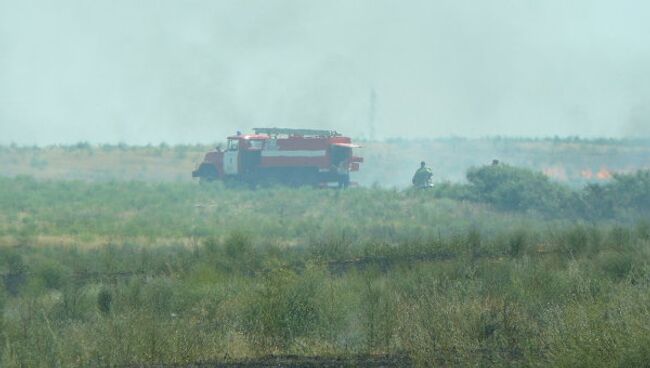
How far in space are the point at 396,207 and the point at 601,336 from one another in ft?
108

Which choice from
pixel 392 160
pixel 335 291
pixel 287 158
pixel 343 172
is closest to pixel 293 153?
pixel 287 158

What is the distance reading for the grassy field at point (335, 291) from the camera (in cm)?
1511

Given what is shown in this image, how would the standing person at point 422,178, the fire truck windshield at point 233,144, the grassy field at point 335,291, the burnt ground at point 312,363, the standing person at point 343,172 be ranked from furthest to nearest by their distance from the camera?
the standing person at point 343,172 < the fire truck windshield at point 233,144 < the standing person at point 422,178 < the burnt ground at point 312,363 < the grassy field at point 335,291

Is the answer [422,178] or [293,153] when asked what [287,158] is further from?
[422,178]

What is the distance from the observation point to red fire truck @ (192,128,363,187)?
2084 inches

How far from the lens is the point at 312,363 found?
15.5 m

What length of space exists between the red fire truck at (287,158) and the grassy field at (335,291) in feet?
34.0

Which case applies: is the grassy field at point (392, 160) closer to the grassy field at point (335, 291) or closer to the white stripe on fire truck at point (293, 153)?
the white stripe on fire truck at point (293, 153)

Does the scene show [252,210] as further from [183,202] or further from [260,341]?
[260,341]

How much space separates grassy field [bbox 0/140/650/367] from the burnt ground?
6 cm

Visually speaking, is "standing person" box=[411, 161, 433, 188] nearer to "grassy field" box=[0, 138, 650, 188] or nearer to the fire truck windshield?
the fire truck windshield

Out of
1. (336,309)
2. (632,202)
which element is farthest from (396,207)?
(336,309)

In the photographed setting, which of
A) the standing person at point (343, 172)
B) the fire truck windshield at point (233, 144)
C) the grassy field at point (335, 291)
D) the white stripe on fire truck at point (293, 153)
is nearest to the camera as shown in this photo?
the grassy field at point (335, 291)

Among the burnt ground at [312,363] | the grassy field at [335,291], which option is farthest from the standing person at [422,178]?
the burnt ground at [312,363]
